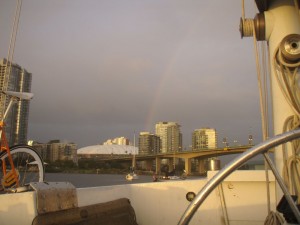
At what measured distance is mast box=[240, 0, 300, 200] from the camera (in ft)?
10.5

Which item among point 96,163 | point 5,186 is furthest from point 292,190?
point 96,163

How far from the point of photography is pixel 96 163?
266ft

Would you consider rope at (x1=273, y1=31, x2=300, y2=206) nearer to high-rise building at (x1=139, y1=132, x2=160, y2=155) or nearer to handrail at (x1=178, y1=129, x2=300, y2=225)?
handrail at (x1=178, y1=129, x2=300, y2=225)

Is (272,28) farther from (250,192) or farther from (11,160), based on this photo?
(11,160)

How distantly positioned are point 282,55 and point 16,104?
5668mm

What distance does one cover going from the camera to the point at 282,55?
3.29 m

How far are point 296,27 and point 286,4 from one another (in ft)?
1.07

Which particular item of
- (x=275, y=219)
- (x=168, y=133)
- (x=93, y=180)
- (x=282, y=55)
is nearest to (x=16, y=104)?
(x=282, y=55)

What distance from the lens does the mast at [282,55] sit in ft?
10.5

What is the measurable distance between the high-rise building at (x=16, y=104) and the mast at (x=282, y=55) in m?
4.35

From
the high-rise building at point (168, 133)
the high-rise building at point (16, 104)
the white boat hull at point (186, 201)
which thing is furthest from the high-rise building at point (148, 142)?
the white boat hull at point (186, 201)

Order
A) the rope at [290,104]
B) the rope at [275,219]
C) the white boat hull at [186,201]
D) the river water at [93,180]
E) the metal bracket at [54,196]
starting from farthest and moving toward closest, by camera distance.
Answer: the river water at [93,180], the white boat hull at [186,201], the metal bracket at [54,196], the rope at [290,104], the rope at [275,219]

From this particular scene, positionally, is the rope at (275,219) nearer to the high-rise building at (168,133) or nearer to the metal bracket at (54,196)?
the metal bracket at (54,196)

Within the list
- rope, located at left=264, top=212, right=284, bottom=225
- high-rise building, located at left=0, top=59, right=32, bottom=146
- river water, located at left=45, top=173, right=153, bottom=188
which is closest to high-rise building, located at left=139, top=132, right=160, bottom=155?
river water, located at left=45, top=173, right=153, bottom=188
